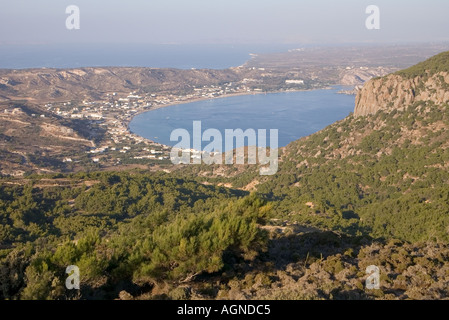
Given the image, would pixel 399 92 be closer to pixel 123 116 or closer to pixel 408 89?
pixel 408 89

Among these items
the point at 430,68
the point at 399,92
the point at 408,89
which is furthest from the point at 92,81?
the point at 430,68

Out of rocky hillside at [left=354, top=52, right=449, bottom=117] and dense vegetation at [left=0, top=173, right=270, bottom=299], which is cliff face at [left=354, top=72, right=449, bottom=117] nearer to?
rocky hillside at [left=354, top=52, right=449, bottom=117]

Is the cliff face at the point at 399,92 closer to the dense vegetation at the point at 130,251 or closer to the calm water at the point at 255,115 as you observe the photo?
the dense vegetation at the point at 130,251

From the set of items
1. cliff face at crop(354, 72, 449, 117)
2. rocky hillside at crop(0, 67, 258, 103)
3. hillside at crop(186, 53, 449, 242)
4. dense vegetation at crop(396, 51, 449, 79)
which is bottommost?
hillside at crop(186, 53, 449, 242)

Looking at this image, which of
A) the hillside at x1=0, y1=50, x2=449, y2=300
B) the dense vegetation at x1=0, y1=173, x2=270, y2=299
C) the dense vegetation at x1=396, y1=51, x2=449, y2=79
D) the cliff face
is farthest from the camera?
the dense vegetation at x1=396, y1=51, x2=449, y2=79

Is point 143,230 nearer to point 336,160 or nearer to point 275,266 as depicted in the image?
point 275,266

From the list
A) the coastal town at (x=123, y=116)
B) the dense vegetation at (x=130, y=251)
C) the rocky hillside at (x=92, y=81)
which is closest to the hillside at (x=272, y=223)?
the dense vegetation at (x=130, y=251)

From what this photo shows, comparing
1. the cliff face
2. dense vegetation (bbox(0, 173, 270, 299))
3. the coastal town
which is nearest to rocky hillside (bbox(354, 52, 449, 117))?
the cliff face
